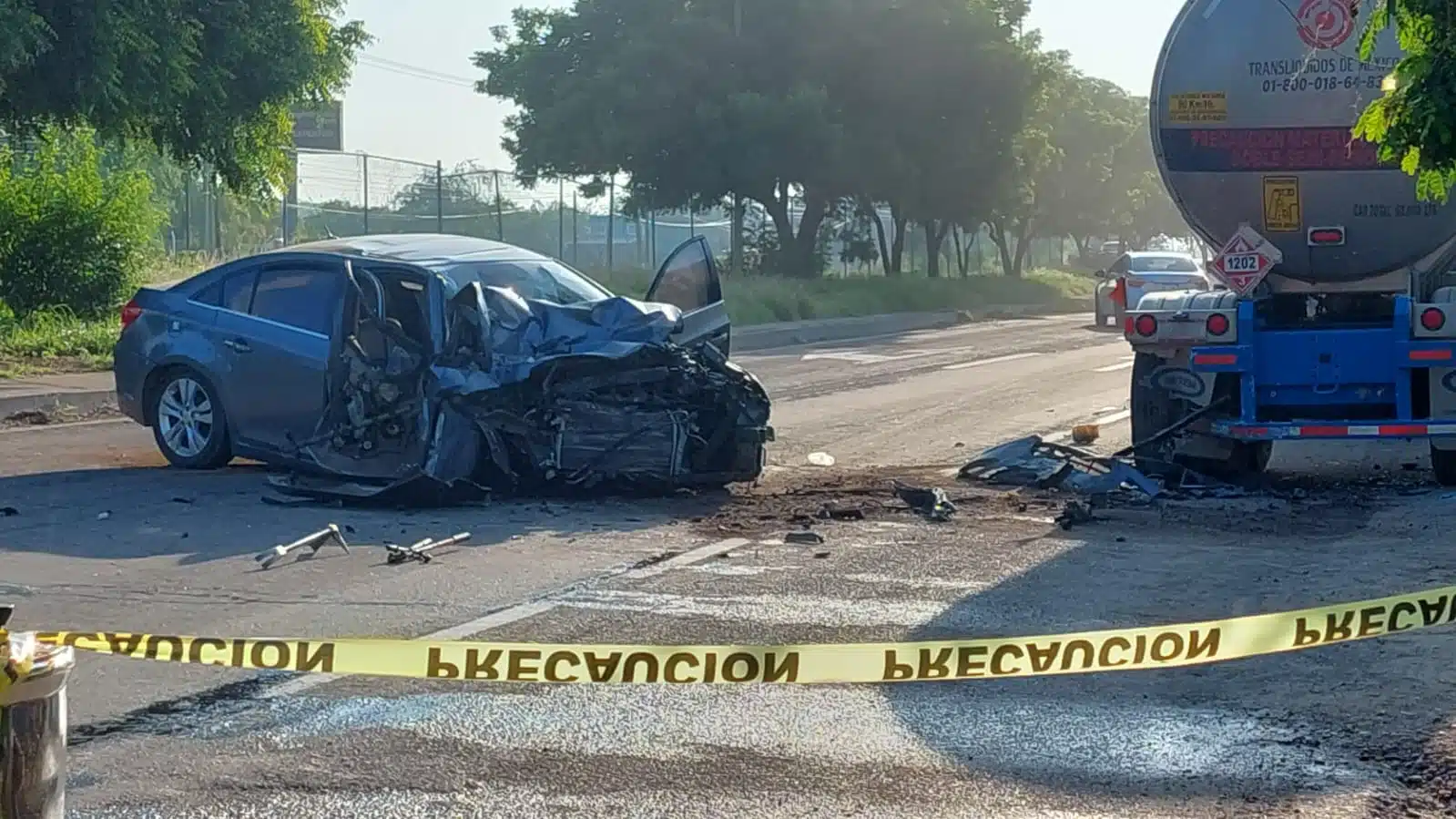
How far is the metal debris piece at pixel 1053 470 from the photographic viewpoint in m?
10.8

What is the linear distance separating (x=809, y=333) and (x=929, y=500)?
2203 cm

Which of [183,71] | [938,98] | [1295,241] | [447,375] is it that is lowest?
[447,375]

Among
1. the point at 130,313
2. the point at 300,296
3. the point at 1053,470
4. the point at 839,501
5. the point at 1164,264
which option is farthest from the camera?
the point at 1164,264

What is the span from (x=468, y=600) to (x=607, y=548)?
57.6 inches

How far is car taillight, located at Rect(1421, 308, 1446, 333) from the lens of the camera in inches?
417

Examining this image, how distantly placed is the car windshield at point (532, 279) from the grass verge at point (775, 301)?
875cm

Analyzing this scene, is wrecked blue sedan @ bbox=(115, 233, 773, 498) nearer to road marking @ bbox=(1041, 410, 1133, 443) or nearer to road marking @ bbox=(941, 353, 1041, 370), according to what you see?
road marking @ bbox=(1041, 410, 1133, 443)

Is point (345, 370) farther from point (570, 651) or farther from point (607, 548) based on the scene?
point (570, 651)

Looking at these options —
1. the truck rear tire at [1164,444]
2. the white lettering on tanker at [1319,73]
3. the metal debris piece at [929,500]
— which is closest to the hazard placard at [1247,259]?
the truck rear tire at [1164,444]

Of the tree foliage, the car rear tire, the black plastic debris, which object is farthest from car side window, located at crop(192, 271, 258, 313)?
the tree foliage

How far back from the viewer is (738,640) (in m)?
6.77

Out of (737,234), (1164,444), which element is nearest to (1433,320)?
(1164,444)

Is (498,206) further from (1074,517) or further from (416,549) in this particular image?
(416,549)

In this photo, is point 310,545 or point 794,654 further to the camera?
point 310,545
